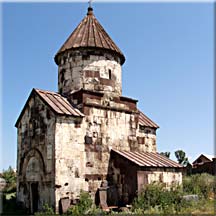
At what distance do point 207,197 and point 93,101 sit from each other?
5.70 metres

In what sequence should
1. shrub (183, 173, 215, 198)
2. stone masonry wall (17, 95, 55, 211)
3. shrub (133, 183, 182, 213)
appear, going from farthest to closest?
shrub (183, 173, 215, 198), stone masonry wall (17, 95, 55, 211), shrub (133, 183, 182, 213)

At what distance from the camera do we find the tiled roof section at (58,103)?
37.3ft

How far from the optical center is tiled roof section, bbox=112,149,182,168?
1179cm

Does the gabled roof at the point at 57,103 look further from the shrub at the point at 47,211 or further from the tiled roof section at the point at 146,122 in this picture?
the tiled roof section at the point at 146,122

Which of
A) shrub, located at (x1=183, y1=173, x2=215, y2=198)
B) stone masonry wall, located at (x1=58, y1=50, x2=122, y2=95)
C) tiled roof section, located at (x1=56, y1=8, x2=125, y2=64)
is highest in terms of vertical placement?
tiled roof section, located at (x1=56, y1=8, x2=125, y2=64)

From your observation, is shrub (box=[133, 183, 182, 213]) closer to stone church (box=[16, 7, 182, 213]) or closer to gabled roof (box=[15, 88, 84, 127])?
stone church (box=[16, 7, 182, 213])

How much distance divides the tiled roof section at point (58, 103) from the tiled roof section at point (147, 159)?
95.5 inches

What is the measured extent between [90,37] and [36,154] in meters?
5.56

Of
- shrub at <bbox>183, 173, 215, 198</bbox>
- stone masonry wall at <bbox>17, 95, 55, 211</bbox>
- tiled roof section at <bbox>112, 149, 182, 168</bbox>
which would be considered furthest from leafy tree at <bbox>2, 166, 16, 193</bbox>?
shrub at <bbox>183, 173, 215, 198</bbox>

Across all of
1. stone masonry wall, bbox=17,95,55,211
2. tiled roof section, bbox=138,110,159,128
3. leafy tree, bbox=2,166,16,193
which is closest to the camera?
stone masonry wall, bbox=17,95,55,211

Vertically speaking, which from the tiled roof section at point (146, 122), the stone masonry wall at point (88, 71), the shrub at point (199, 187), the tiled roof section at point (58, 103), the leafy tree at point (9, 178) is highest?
the stone masonry wall at point (88, 71)

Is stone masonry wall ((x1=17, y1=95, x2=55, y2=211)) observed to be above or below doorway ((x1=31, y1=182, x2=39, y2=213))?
above

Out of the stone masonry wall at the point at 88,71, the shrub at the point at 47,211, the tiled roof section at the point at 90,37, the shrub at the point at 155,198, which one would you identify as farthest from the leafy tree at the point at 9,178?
the shrub at the point at 155,198

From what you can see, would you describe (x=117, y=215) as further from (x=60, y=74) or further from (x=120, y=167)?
(x=60, y=74)
